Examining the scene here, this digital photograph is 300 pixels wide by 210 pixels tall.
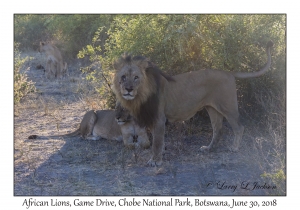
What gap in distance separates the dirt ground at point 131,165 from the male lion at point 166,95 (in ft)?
1.01

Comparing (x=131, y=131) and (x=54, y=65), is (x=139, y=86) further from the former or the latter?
(x=54, y=65)

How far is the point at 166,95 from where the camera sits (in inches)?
231

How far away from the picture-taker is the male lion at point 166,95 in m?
5.48

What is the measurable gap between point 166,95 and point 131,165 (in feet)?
3.15

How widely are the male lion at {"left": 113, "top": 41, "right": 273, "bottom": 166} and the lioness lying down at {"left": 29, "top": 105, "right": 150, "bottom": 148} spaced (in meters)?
0.63

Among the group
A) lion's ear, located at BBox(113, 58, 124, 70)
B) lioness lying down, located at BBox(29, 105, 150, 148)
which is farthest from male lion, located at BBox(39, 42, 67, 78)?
lion's ear, located at BBox(113, 58, 124, 70)

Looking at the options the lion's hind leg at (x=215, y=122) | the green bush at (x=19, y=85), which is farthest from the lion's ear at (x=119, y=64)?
the green bush at (x=19, y=85)

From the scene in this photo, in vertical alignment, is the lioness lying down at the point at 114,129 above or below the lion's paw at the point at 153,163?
above

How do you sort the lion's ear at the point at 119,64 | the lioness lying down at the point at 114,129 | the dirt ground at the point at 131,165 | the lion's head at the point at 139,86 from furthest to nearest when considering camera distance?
the lioness lying down at the point at 114,129 < the lion's ear at the point at 119,64 < the lion's head at the point at 139,86 < the dirt ground at the point at 131,165

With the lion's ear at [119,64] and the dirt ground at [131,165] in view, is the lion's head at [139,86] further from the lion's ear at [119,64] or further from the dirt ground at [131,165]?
the dirt ground at [131,165]

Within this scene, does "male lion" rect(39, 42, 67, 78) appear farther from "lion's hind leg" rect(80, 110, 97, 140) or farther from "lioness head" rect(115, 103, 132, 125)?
"lioness head" rect(115, 103, 132, 125)

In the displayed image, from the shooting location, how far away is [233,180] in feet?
16.6

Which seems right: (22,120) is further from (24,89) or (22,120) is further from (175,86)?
(175,86)
